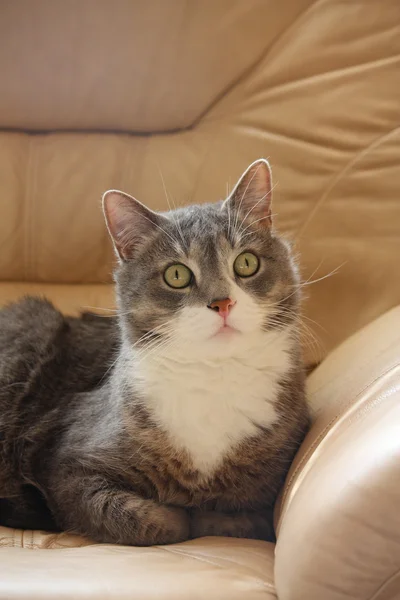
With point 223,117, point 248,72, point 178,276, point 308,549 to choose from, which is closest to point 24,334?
point 178,276

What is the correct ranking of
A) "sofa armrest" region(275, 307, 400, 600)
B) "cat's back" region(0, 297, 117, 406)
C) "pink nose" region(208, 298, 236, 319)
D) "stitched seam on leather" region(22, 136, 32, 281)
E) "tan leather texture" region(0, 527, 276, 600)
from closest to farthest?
"sofa armrest" region(275, 307, 400, 600), "tan leather texture" region(0, 527, 276, 600), "pink nose" region(208, 298, 236, 319), "cat's back" region(0, 297, 117, 406), "stitched seam on leather" region(22, 136, 32, 281)

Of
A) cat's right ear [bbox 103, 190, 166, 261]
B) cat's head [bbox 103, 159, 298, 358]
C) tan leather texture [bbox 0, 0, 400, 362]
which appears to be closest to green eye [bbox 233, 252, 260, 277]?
cat's head [bbox 103, 159, 298, 358]

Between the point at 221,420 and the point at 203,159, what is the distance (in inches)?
33.1

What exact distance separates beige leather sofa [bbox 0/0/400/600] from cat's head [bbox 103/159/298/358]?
0.93ft

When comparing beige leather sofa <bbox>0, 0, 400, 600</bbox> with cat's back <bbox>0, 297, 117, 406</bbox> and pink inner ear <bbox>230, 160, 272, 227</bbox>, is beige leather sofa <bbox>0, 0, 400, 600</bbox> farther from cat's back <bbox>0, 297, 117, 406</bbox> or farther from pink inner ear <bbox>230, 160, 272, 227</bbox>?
pink inner ear <bbox>230, 160, 272, 227</bbox>

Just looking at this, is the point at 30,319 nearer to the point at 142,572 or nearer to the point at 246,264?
the point at 246,264

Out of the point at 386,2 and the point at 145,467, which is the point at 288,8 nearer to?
the point at 386,2

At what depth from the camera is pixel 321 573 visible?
3.01ft

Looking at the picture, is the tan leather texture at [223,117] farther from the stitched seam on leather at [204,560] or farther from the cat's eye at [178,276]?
the stitched seam on leather at [204,560]

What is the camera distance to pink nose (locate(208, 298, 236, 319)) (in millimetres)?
1252

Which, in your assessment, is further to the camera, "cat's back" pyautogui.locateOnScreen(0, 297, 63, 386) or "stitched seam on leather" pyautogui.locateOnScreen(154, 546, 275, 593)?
"cat's back" pyautogui.locateOnScreen(0, 297, 63, 386)

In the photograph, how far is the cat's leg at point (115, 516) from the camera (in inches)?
50.4

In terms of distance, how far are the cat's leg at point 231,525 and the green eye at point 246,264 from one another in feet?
1.73

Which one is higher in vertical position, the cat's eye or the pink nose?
the cat's eye
